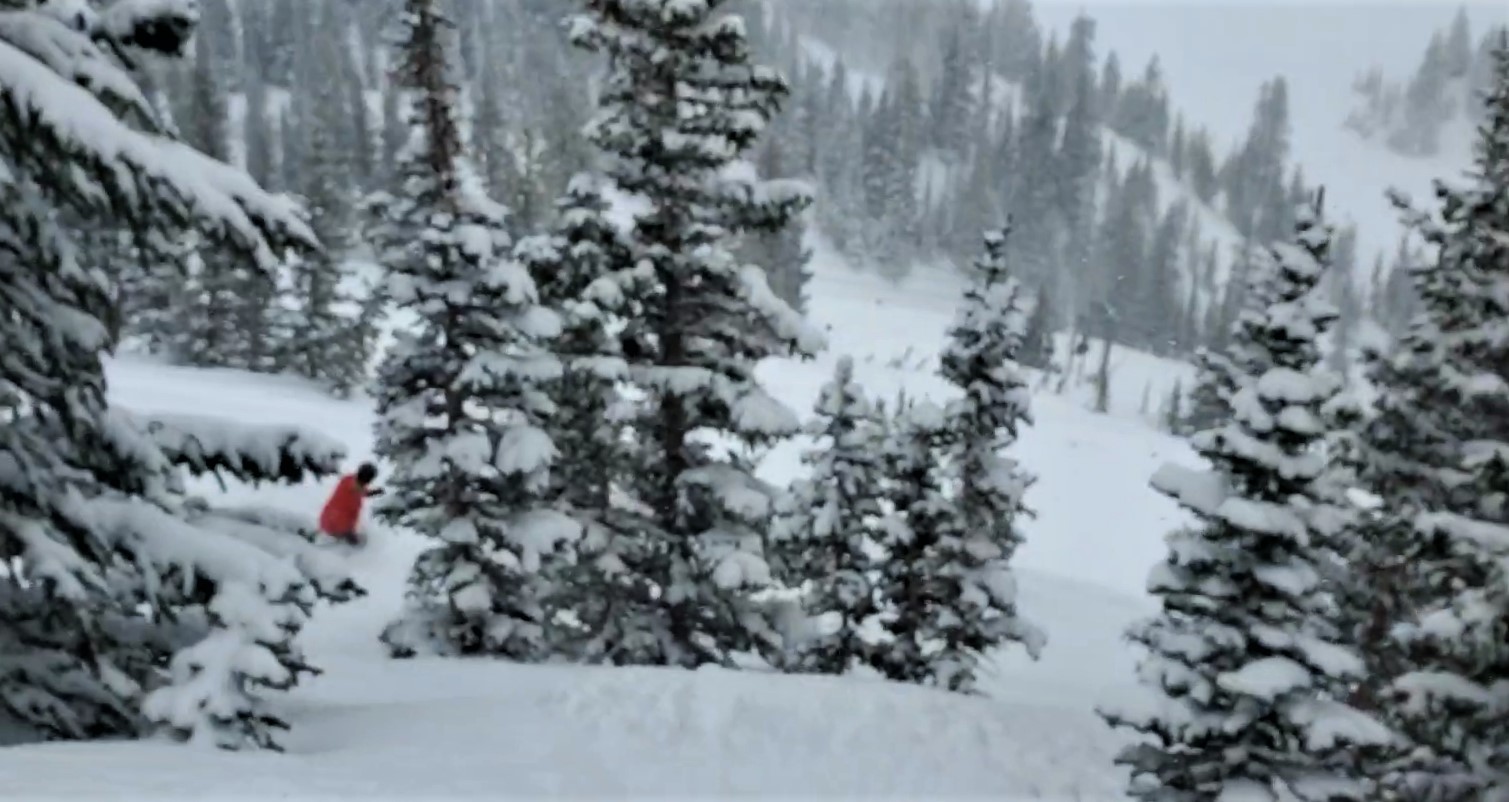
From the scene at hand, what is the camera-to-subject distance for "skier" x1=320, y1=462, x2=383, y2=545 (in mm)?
19922

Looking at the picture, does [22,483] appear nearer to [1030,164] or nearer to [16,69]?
[16,69]

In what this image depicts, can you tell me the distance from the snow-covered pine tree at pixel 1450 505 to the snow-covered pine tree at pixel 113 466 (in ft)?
27.9

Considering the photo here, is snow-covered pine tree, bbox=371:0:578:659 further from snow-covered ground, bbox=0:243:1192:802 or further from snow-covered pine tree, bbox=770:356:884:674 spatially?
snow-covered pine tree, bbox=770:356:884:674

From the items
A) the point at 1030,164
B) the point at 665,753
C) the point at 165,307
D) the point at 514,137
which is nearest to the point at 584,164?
the point at 514,137

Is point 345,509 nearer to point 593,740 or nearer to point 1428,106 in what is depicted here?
point 593,740

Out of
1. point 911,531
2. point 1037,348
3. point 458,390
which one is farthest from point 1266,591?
point 1037,348

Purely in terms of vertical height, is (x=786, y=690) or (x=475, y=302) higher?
(x=475, y=302)

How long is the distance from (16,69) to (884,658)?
44.5 feet

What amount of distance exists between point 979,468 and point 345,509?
11762 millimetres

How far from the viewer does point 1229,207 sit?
162 m

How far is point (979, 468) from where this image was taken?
640 inches

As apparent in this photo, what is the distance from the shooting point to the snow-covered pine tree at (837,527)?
1591cm

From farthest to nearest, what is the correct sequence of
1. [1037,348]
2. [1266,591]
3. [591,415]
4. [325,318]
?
[1037,348] → [325,318] → [591,415] → [1266,591]

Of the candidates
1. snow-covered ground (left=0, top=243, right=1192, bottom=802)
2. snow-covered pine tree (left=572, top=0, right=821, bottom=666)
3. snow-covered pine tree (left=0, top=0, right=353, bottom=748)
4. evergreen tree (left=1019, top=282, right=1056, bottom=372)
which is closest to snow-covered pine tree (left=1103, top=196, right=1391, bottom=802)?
snow-covered ground (left=0, top=243, right=1192, bottom=802)
